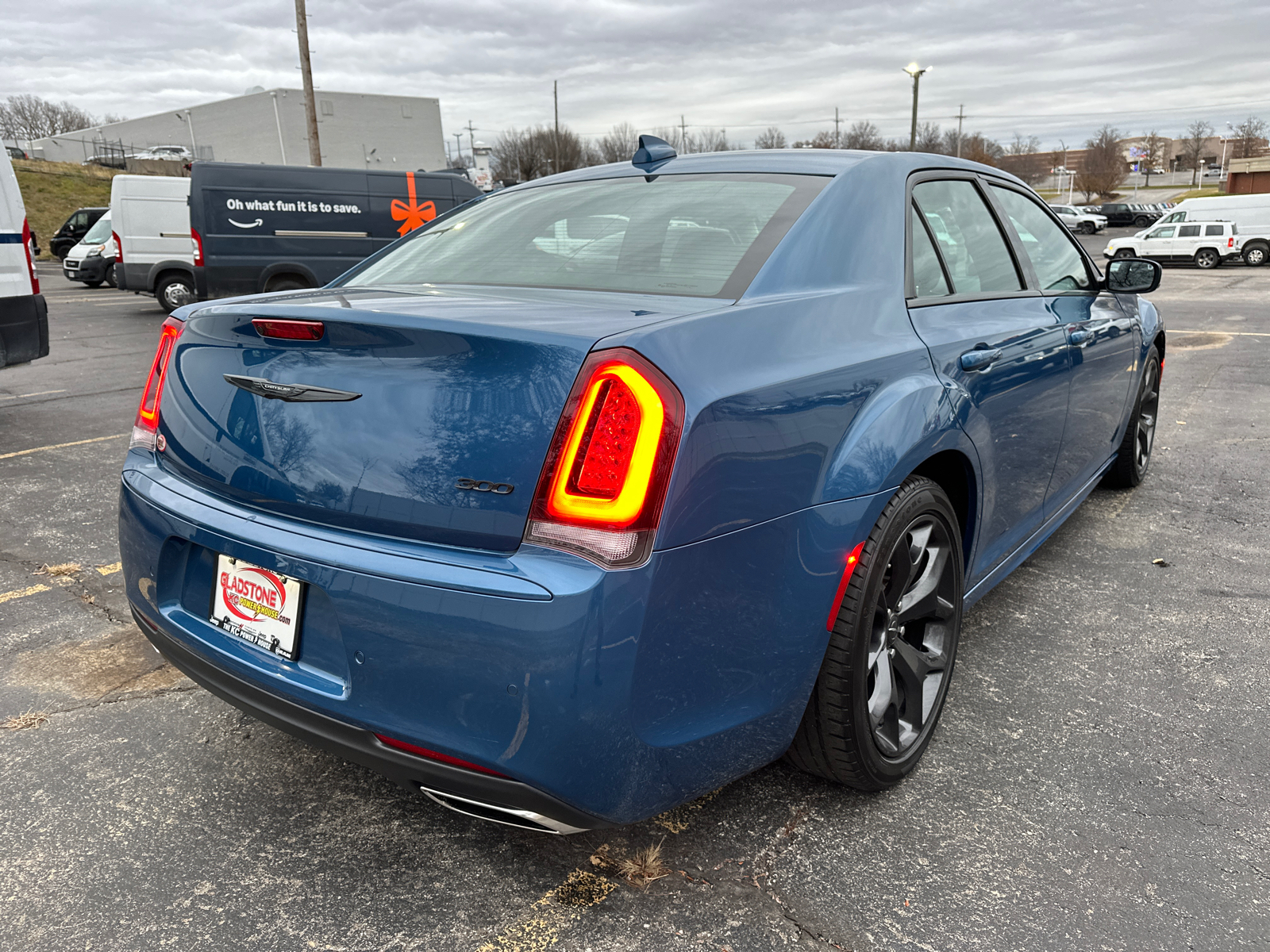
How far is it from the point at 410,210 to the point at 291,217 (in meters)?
1.76

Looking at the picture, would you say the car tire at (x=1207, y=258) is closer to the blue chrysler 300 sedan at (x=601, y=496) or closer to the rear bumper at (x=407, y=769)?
the blue chrysler 300 sedan at (x=601, y=496)

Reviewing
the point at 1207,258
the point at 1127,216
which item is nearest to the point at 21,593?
the point at 1207,258

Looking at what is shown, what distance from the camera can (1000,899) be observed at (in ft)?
6.28

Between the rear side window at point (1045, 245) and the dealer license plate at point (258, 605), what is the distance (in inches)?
105

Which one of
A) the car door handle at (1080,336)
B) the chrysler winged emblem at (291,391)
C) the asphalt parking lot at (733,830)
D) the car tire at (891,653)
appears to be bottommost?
the asphalt parking lot at (733,830)

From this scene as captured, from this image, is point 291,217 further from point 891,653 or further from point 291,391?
point 891,653

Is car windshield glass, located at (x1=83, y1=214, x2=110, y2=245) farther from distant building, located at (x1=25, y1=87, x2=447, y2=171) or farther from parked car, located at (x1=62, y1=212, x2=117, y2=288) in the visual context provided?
distant building, located at (x1=25, y1=87, x2=447, y2=171)

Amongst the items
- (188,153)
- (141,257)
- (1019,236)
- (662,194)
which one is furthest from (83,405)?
(188,153)

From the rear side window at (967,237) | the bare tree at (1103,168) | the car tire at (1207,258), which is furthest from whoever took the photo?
the bare tree at (1103,168)

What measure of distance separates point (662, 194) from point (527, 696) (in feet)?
5.13

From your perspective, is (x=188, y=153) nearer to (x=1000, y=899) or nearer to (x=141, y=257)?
(x=141, y=257)

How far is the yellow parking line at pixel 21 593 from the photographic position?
353 cm

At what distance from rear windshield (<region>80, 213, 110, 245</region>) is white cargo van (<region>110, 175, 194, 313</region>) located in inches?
226

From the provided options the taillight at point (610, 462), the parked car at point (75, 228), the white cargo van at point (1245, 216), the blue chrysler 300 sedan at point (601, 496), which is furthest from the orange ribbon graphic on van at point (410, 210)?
the white cargo van at point (1245, 216)
